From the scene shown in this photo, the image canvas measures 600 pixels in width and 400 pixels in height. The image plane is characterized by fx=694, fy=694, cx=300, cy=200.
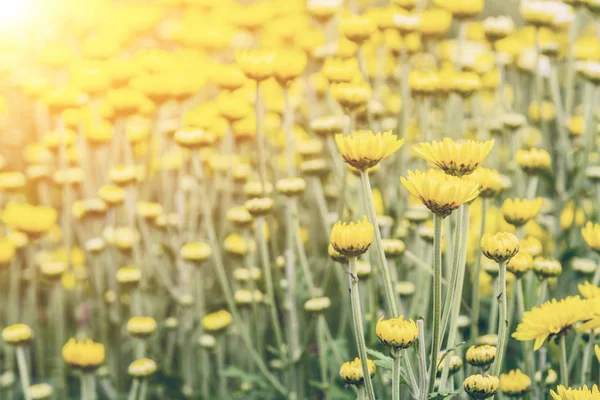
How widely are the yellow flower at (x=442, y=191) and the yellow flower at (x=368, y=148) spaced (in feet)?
0.36

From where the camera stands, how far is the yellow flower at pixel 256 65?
1732 millimetres

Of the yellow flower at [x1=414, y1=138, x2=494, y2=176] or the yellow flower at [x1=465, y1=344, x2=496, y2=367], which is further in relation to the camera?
the yellow flower at [x1=465, y1=344, x2=496, y2=367]

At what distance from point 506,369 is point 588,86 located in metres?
1.11

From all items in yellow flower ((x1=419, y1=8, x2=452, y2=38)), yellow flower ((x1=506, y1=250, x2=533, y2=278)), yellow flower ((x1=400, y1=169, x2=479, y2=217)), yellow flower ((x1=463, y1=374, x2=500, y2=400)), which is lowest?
yellow flower ((x1=463, y1=374, x2=500, y2=400))

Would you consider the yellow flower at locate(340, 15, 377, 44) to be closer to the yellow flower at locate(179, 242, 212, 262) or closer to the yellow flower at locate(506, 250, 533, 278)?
the yellow flower at locate(179, 242, 212, 262)

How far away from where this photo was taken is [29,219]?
217 centimetres

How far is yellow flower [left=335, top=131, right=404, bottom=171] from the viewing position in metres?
1.16

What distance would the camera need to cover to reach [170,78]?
7.22ft

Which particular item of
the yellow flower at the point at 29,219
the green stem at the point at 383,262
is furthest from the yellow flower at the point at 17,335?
the green stem at the point at 383,262

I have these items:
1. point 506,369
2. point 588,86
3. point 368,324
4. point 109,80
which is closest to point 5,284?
point 109,80

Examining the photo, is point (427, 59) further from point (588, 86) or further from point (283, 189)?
point (283, 189)

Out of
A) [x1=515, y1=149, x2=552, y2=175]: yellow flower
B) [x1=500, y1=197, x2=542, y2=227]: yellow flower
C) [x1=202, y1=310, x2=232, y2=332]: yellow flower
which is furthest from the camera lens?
[x1=202, y1=310, x2=232, y2=332]: yellow flower

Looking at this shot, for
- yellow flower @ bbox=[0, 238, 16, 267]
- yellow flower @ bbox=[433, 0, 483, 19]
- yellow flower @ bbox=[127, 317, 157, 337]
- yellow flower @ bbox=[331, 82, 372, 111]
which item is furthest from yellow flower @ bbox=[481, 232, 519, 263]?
yellow flower @ bbox=[0, 238, 16, 267]

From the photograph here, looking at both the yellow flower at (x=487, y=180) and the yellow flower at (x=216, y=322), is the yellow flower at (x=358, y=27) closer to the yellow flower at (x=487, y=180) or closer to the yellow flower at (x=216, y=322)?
the yellow flower at (x=487, y=180)
